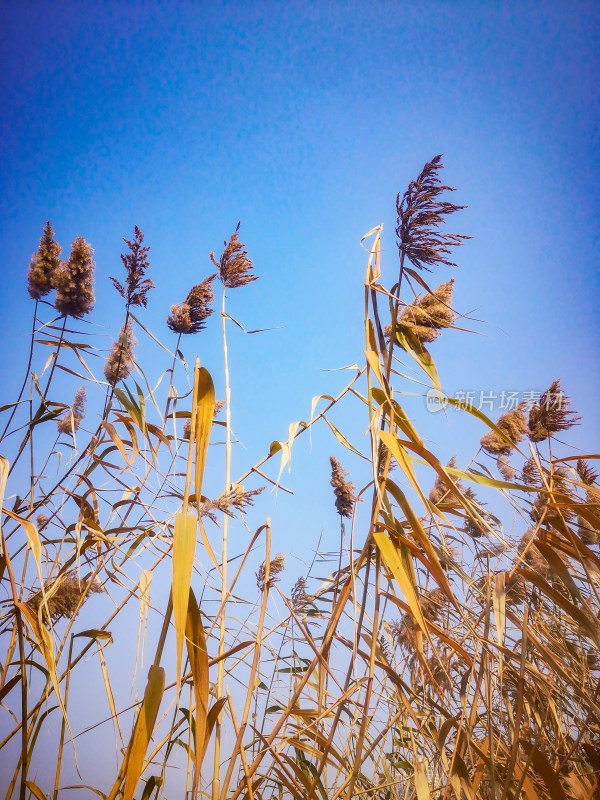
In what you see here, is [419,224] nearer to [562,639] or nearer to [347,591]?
[347,591]

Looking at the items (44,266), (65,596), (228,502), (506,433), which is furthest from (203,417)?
(506,433)

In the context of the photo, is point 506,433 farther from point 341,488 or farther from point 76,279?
point 76,279

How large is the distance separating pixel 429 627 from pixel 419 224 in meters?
0.89

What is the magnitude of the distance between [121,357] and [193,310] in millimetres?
302

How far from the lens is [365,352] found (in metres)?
0.90

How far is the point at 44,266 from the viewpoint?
4.61 ft

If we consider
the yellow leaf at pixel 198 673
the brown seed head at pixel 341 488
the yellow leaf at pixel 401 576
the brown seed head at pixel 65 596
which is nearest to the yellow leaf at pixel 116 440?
the brown seed head at pixel 65 596

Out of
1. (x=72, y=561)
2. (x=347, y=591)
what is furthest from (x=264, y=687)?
(x=347, y=591)

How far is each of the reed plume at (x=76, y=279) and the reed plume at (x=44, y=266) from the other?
35mm

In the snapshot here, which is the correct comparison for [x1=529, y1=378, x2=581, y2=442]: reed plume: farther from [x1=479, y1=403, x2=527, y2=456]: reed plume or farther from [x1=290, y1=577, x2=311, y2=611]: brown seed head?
[x1=290, y1=577, x2=311, y2=611]: brown seed head

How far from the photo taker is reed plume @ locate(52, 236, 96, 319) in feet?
4.53

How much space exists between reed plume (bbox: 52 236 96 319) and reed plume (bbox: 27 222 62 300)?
0.03m

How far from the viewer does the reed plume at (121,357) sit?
4.59 ft

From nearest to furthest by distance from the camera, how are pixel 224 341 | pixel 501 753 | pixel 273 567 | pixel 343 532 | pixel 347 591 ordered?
pixel 347 591, pixel 224 341, pixel 501 753, pixel 343 532, pixel 273 567
